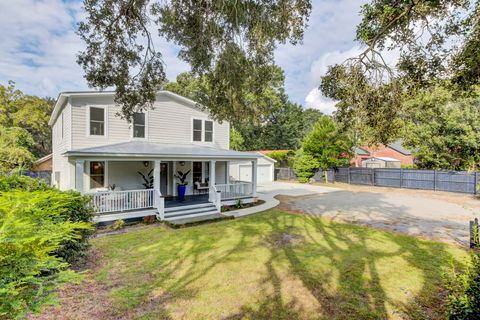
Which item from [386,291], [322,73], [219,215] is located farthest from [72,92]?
[386,291]

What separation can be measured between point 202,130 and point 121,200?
22.7 ft

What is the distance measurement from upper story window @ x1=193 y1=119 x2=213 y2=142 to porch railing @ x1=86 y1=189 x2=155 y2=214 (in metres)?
5.44

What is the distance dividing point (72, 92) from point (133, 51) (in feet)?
22.4

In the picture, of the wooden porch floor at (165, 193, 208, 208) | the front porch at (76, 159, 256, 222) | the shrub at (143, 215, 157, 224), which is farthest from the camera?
the wooden porch floor at (165, 193, 208, 208)

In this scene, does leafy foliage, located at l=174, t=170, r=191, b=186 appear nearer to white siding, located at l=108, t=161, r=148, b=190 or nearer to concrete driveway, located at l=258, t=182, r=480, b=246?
white siding, located at l=108, t=161, r=148, b=190

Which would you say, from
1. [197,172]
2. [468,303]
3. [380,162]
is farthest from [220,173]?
[380,162]

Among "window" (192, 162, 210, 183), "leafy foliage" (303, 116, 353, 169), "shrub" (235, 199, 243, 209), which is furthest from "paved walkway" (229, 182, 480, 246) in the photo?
"leafy foliage" (303, 116, 353, 169)

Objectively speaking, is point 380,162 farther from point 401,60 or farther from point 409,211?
point 401,60

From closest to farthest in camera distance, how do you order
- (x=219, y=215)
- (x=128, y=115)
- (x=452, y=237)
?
(x=128, y=115), (x=452, y=237), (x=219, y=215)

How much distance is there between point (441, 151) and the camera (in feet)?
64.4

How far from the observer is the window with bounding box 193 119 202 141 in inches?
598

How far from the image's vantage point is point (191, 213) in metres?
11.0

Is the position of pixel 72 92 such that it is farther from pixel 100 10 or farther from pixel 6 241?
pixel 6 241

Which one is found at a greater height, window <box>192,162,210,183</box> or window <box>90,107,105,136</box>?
window <box>90,107,105,136</box>
